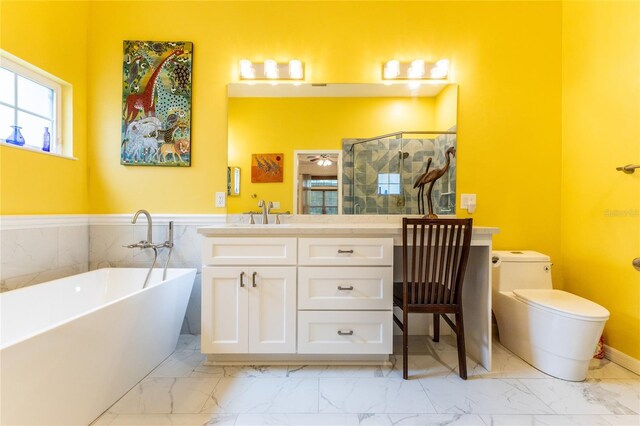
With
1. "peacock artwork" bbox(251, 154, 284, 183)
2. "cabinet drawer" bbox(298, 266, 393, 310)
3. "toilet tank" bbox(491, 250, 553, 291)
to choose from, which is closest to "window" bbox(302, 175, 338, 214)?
"peacock artwork" bbox(251, 154, 284, 183)

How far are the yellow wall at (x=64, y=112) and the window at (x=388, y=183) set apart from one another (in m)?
2.30

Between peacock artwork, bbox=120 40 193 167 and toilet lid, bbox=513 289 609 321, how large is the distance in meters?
2.63

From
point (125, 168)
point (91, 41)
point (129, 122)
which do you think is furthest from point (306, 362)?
point (91, 41)

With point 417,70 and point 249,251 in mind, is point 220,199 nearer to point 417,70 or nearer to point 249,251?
point 249,251

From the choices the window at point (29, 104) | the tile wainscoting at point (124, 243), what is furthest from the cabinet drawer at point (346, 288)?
the window at point (29, 104)

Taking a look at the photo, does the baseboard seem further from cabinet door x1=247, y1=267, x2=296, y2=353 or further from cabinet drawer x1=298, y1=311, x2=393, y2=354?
cabinet door x1=247, y1=267, x2=296, y2=353

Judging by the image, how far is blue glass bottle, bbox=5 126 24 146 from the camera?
1.63m

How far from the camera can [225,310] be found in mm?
1607

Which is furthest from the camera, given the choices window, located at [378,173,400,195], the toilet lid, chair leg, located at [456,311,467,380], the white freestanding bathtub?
window, located at [378,173,400,195]

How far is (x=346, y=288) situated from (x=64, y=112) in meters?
2.40

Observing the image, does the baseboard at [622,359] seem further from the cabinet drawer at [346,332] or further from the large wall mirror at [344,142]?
the cabinet drawer at [346,332]

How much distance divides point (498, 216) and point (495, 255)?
39cm

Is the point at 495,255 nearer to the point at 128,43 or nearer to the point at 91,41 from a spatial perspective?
the point at 128,43

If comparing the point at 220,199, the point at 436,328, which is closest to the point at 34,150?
the point at 220,199
